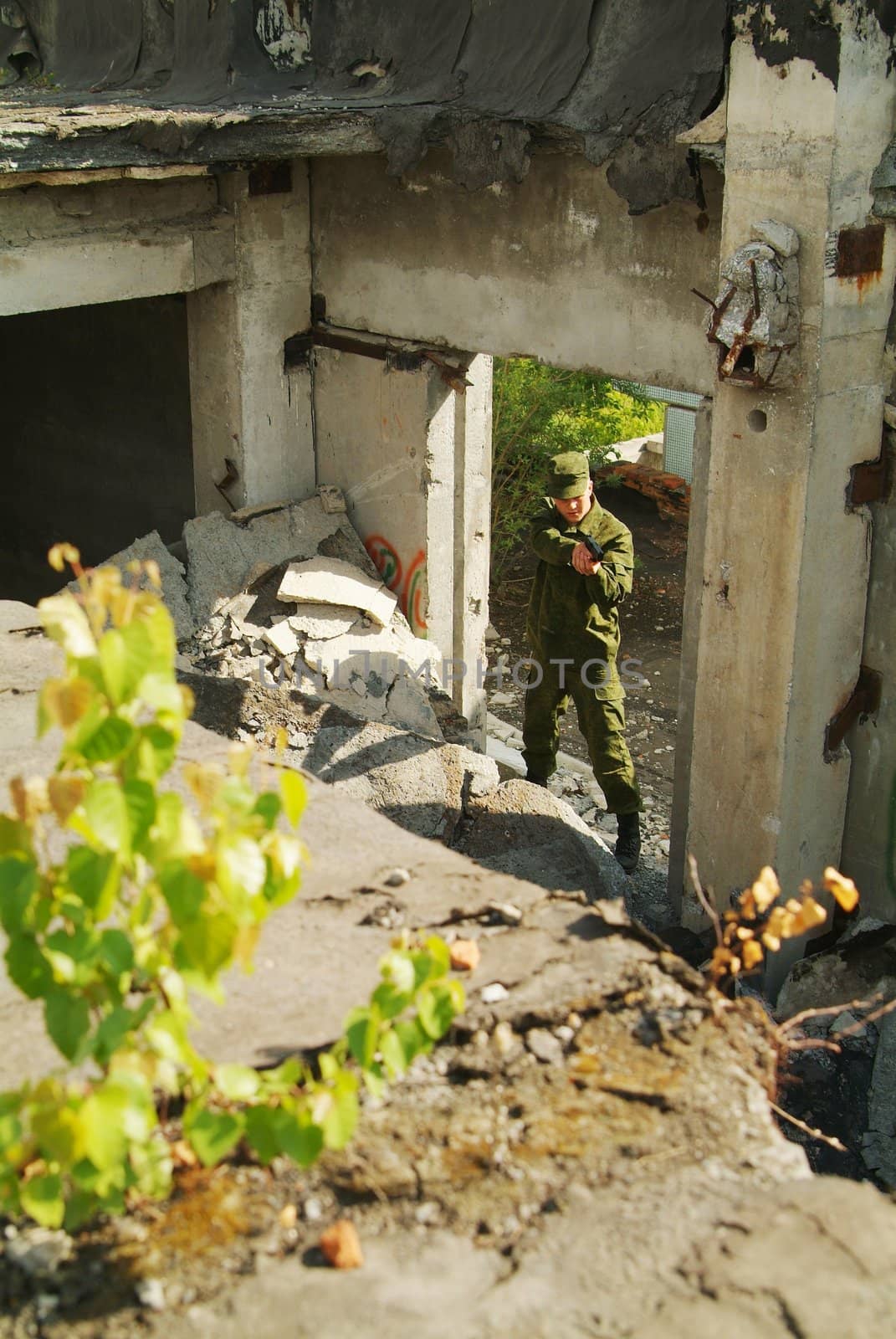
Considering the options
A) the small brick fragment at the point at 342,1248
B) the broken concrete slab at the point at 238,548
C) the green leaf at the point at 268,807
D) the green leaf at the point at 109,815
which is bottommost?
the broken concrete slab at the point at 238,548

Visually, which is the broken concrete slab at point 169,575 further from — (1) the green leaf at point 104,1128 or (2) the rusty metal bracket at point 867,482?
(1) the green leaf at point 104,1128

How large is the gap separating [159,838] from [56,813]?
0.18 meters

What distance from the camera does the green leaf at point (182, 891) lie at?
2.19 meters

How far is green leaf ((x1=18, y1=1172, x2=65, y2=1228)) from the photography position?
214 centimetres

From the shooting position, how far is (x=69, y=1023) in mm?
2264

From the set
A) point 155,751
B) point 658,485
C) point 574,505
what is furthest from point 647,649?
point 155,751

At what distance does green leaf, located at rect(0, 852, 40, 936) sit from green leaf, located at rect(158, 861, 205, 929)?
0.81 ft

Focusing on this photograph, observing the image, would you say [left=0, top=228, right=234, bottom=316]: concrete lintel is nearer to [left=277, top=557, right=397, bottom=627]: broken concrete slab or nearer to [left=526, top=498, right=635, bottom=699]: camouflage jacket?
[left=277, top=557, right=397, bottom=627]: broken concrete slab

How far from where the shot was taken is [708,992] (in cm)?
273

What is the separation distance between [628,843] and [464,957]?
4.69 metres

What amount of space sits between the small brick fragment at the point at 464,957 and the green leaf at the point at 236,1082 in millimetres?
612

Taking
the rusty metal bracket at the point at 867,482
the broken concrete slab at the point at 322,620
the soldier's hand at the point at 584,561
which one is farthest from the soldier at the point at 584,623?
the rusty metal bracket at the point at 867,482

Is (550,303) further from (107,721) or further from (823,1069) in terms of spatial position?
(107,721)

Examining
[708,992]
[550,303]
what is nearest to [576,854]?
[550,303]
